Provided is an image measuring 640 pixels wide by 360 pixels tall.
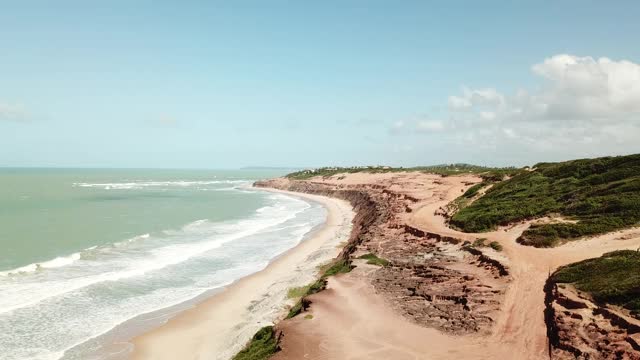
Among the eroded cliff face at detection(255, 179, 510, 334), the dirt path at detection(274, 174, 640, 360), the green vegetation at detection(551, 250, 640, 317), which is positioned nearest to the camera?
the dirt path at detection(274, 174, 640, 360)

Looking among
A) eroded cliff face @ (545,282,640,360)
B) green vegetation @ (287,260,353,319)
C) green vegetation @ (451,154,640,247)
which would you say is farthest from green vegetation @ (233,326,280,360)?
green vegetation @ (451,154,640,247)

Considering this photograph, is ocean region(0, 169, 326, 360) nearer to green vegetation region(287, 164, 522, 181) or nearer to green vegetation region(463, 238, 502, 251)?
green vegetation region(463, 238, 502, 251)

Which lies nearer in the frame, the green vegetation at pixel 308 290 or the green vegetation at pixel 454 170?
the green vegetation at pixel 308 290

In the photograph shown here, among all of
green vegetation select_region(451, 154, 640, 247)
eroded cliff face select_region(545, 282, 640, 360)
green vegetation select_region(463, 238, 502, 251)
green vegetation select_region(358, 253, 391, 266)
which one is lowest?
green vegetation select_region(358, 253, 391, 266)

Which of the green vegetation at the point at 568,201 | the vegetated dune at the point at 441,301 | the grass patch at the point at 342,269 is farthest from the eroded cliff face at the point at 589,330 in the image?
the grass patch at the point at 342,269

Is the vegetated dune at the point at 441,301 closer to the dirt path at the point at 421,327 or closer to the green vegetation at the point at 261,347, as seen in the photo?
the dirt path at the point at 421,327

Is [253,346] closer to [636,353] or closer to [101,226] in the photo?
[636,353]

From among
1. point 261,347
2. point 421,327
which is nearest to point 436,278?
point 421,327
